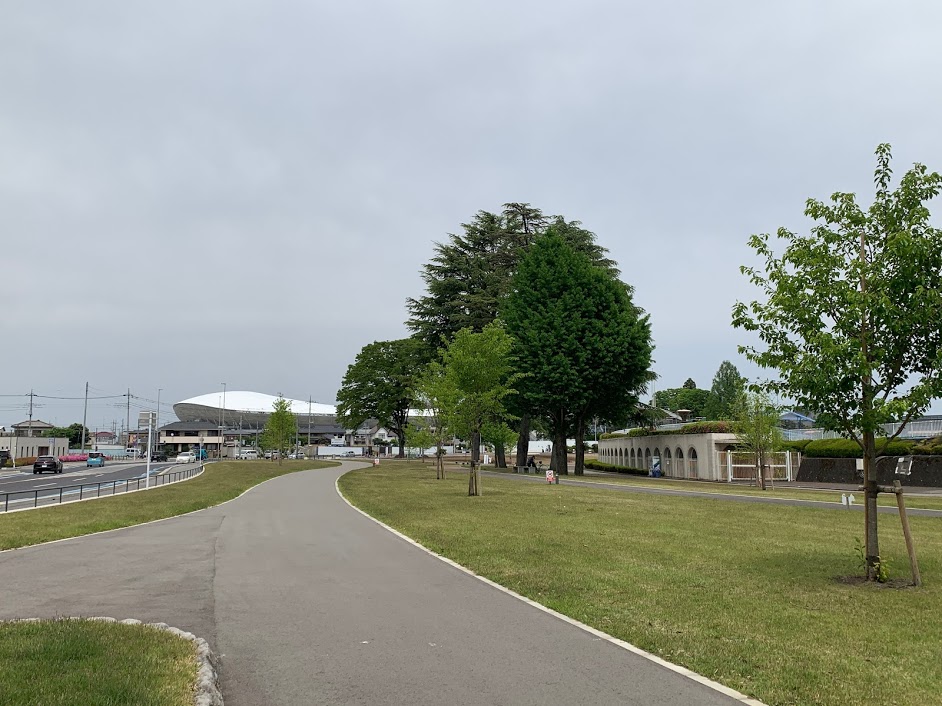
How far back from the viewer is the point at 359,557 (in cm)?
1328

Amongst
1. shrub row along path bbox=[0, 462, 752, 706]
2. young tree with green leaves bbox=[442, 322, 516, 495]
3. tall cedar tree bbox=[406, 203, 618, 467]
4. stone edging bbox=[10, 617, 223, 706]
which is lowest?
shrub row along path bbox=[0, 462, 752, 706]

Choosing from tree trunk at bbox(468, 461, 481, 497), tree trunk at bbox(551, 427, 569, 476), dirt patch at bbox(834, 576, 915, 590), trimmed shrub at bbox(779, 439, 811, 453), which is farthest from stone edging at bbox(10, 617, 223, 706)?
trimmed shrub at bbox(779, 439, 811, 453)

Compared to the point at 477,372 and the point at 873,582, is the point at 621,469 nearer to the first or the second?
the point at 477,372

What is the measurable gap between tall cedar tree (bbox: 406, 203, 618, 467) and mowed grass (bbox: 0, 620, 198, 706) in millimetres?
47312

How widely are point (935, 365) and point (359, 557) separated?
980 cm

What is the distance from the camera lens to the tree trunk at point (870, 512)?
10578 millimetres

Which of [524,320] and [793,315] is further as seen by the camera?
[524,320]

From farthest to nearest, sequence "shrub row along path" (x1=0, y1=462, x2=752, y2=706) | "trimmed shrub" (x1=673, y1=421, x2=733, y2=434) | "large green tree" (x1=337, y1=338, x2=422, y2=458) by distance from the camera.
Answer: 1. "large green tree" (x1=337, y1=338, x2=422, y2=458)
2. "trimmed shrub" (x1=673, y1=421, x2=733, y2=434)
3. "shrub row along path" (x1=0, y1=462, x2=752, y2=706)

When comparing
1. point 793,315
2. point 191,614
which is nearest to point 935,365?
point 793,315

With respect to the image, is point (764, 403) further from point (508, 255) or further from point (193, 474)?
point (193, 474)

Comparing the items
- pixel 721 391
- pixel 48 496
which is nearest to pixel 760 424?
pixel 48 496

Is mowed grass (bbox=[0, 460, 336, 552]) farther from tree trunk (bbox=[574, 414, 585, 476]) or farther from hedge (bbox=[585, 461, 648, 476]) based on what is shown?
hedge (bbox=[585, 461, 648, 476])

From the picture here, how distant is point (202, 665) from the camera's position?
6.22 m

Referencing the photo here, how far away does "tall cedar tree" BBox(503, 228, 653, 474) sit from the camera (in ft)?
151
